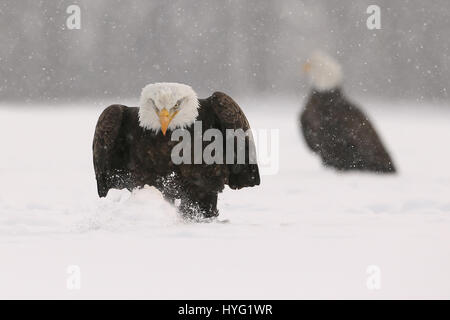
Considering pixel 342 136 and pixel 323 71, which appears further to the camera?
pixel 323 71

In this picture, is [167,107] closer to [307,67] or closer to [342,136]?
[342,136]

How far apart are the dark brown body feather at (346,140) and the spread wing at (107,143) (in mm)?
3672

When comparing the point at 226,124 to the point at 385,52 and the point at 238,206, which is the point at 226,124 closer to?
the point at 238,206

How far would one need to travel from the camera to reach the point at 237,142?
14.5 ft

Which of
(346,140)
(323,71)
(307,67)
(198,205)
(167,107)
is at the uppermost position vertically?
(307,67)

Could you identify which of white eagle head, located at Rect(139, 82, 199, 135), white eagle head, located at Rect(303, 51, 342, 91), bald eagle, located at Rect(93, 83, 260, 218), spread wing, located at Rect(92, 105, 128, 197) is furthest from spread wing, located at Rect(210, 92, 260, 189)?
white eagle head, located at Rect(303, 51, 342, 91)

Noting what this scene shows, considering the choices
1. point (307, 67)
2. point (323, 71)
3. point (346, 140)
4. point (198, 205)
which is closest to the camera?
point (198, 205)

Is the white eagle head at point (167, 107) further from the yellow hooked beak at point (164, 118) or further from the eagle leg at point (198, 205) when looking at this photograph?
the eagle leg at point (198, 205)

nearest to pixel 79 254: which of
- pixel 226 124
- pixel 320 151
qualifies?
pixel 226 124

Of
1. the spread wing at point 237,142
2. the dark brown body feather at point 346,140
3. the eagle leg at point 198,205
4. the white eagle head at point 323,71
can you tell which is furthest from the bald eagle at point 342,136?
the eagle leg at point 198,205

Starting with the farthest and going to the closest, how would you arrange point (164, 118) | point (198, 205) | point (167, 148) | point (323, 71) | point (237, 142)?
point (323, 71) < point (198, 205) < point (237, 142) < point (167, 148) < point (164, 118)

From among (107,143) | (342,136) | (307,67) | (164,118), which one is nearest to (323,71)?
Result: (307,67)

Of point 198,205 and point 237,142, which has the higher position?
point 237,142

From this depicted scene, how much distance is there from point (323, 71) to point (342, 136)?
5.15ft
